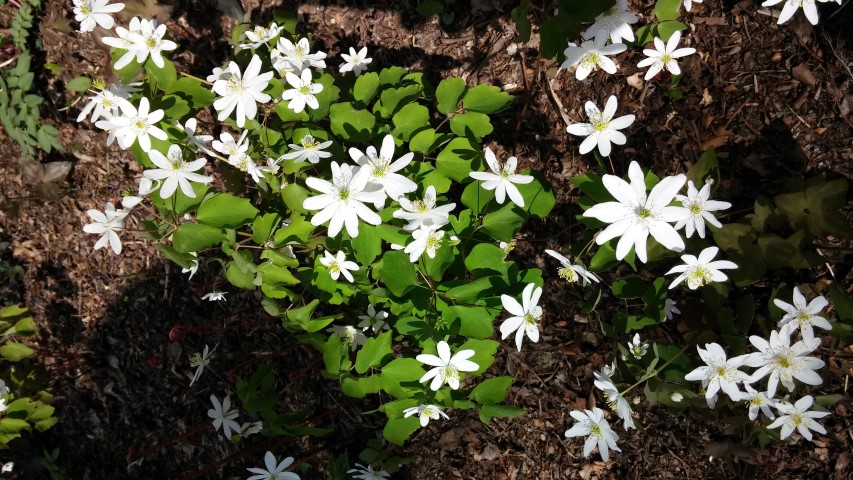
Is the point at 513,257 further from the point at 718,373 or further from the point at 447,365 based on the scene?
the point at 718,373

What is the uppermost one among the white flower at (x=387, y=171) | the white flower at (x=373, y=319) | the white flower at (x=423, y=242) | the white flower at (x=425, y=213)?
the white flower at (x=387, y=171)

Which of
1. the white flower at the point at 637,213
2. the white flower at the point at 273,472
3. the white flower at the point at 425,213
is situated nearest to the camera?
the white flower at the point at 637,213

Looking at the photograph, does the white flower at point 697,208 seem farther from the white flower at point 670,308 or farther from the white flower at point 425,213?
the white flower at point 425,213

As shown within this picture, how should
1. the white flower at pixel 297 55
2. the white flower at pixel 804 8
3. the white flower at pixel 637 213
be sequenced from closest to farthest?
the white flower at pixel 637 213, the white flower at pixel 804 8, the white flower at pixel 297 55

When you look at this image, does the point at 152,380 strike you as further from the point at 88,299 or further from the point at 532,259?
the point at 532,259

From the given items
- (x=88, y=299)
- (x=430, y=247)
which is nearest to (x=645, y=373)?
(x=430, y=247)

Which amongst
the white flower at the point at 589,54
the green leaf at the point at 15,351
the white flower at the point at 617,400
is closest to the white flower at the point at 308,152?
the white flower at the point at 589,54

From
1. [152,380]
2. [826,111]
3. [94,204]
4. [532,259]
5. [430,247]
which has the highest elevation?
[826,111]

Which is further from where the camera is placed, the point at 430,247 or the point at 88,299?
the point at 88,299
